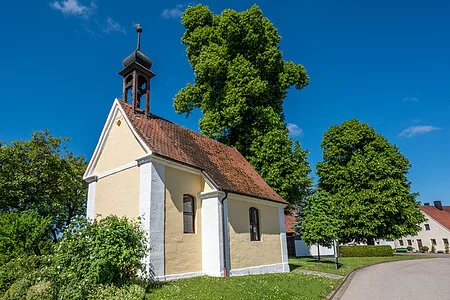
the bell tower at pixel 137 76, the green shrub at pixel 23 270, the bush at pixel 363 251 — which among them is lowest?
the bush at pixel 363 251

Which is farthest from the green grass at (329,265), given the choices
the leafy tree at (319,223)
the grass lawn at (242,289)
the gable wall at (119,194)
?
the gable wall at (119,194)

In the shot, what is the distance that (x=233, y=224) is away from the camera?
48.7 feet

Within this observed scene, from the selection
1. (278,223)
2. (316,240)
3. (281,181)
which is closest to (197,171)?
(278,223)

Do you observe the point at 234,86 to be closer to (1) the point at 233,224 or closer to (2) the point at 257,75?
(2) the point at 257,75

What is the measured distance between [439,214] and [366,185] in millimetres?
32825

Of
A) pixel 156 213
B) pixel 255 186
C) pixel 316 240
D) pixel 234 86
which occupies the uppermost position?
pixel 234 86

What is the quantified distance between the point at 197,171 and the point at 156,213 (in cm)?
326

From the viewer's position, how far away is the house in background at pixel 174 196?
494 inches

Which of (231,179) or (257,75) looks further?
(257,75)

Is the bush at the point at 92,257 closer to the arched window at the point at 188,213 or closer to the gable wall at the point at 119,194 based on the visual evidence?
the gable wall at the point at 119,194

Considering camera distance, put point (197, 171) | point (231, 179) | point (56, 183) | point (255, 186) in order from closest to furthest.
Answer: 1. point (197, 171)
2. point (231, 179)
3. point (255, 186)
4. point (56, 183)

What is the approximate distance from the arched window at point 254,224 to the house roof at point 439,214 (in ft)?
158

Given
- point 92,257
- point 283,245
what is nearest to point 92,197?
point 92,257

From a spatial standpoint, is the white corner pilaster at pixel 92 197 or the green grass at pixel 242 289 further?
the white corner pilaster at pixel 92 197
